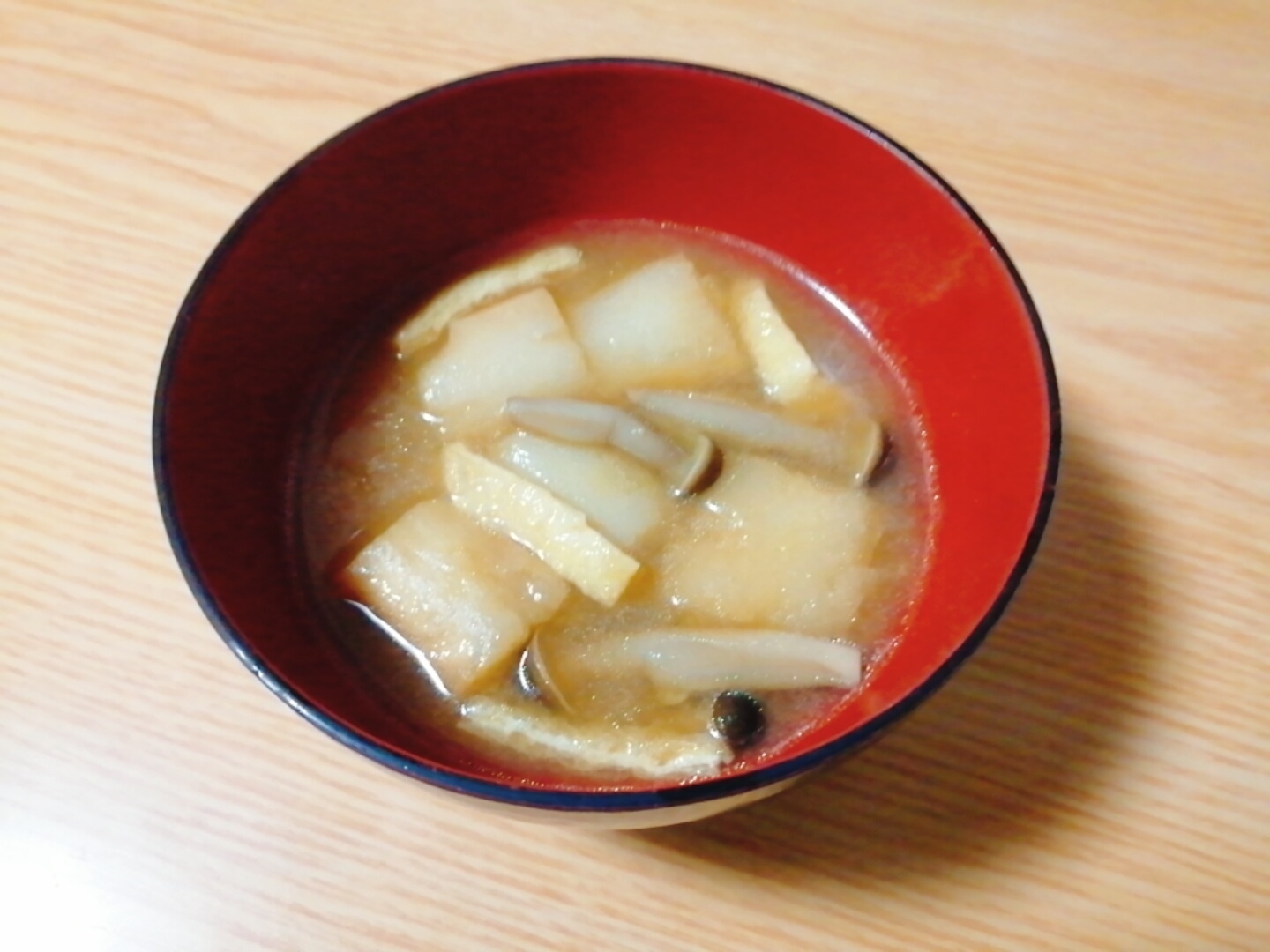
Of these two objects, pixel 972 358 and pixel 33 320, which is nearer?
pixel 972 358

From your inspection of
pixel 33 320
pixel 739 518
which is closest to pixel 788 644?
pixel 739 518

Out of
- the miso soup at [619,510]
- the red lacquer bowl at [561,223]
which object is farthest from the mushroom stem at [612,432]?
the red lacquer bowl at [561,223]

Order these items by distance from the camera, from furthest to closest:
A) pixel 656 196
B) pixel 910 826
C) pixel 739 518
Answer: pixel 656 196
pixel 739 518
pixel 910 826

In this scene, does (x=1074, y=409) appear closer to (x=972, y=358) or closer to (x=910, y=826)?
(x=972, y=358)

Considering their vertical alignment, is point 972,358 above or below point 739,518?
above

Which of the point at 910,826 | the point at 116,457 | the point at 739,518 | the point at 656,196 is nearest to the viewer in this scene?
the point at 910,826

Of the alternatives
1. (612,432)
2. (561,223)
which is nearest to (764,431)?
(612,432)
